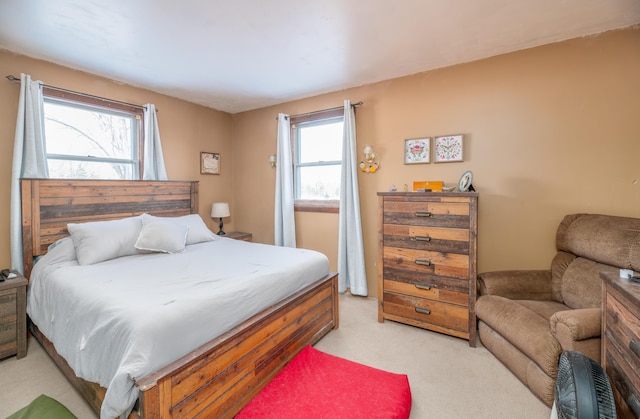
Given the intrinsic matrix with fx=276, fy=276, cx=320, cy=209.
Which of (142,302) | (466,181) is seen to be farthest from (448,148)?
(142,302)

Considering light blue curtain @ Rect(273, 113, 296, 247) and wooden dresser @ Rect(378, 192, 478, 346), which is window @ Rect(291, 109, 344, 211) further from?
wooden dresser @ Rect(378, 192, 478, 346)

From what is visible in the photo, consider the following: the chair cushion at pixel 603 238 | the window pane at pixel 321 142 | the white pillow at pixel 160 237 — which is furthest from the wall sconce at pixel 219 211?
the chair cushion at pixel 603 238

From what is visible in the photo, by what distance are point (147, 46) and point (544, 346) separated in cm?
370

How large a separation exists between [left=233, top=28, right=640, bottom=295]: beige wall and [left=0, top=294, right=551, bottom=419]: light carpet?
952 millimetres

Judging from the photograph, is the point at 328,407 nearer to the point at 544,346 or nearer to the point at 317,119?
the point at 544,346

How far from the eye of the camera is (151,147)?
3.31 meters

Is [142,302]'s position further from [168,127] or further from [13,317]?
[168,127]

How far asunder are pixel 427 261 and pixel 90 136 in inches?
146

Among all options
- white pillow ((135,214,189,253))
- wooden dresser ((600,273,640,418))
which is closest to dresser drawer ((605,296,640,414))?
wooden dresser ((600,273,640,418))

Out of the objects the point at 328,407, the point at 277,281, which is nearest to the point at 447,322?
the point at 328,407

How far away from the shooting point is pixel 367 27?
7.14ft

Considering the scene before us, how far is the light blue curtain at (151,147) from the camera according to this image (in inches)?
129

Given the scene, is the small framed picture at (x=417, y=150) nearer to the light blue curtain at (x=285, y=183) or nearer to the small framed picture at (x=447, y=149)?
the small framed picture at (x=447, y=149)

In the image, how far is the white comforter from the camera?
4.09 ft
